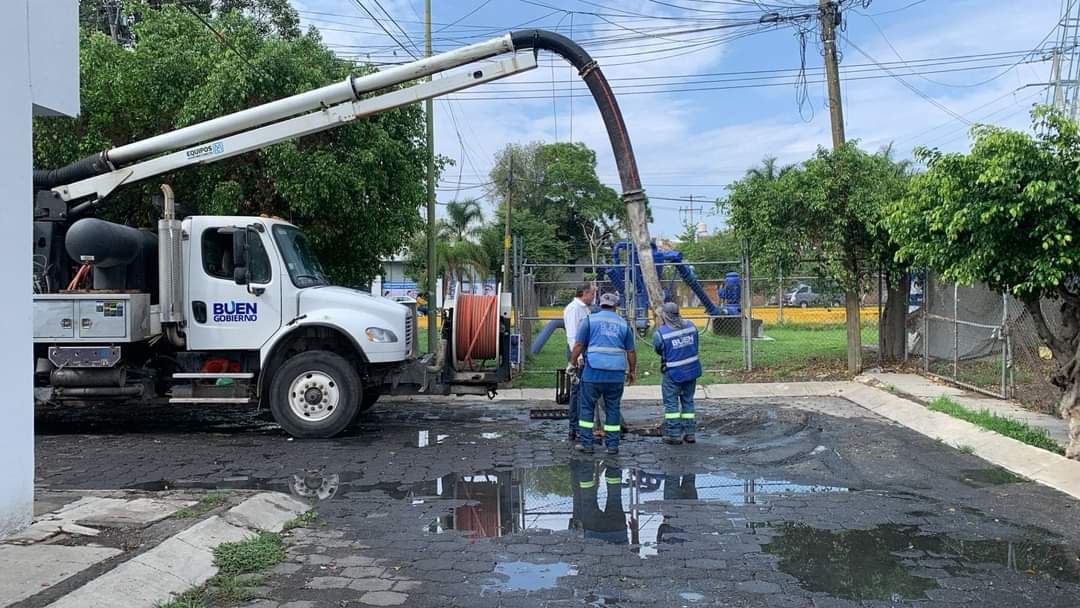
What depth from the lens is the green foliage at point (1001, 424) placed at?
8.80 metres

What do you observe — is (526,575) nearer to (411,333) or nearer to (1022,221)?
(411,333)

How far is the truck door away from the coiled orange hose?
7.20 ft

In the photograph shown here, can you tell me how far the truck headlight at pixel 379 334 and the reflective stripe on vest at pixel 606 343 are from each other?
2522 millimetres

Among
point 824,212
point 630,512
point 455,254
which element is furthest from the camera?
point 455,254

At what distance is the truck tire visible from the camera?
32.5 ft

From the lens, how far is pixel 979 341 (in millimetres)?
14297

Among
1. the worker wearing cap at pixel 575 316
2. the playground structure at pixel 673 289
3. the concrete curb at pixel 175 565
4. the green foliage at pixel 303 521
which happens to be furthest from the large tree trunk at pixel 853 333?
the concrete curb at pixel 175 565

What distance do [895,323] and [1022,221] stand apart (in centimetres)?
806

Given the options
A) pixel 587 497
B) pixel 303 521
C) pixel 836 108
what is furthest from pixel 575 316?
pixel 836 108

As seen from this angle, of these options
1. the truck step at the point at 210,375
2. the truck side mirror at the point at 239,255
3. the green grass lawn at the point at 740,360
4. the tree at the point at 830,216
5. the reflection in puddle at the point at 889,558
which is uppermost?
the tree at the point at 830,216

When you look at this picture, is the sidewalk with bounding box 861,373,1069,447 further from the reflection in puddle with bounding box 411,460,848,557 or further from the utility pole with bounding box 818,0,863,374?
the reflection in puddle with bounding box 411,460,848,557

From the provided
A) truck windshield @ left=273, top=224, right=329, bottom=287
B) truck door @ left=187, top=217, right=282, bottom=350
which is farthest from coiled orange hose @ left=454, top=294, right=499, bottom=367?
truck door @ left=187, top=217, right=282, bottom=350

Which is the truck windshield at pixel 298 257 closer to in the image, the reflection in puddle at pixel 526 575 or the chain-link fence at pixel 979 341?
the reflection in puddle at pixel 526 575

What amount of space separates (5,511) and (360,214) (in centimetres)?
807
